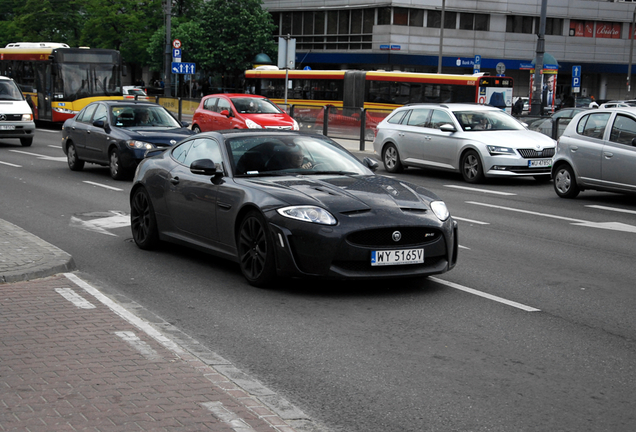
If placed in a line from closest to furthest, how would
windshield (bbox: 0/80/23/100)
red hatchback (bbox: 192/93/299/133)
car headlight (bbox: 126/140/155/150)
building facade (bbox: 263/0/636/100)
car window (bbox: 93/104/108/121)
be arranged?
car headlight (bbox: 126/140/155/150)
car window (bbox: 93/104/108/121)
red hatchback (bbox: 192/93/299/133)
windshield (bbox: 0/80/23/100)
building facade (bbox: 263/0/636/100)

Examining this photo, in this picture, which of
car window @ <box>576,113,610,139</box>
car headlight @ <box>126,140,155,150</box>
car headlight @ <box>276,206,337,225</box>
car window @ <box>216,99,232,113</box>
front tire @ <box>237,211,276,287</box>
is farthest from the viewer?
car window @ <box>216,99,232,113</box>

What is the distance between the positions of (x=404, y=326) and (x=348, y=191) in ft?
5.45

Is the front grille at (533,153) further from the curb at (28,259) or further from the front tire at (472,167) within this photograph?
the curb at (28,259)

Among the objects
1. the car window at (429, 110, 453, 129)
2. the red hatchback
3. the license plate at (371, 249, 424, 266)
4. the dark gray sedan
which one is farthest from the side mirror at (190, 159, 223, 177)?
the red hatchback

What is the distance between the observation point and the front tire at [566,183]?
15984 mm

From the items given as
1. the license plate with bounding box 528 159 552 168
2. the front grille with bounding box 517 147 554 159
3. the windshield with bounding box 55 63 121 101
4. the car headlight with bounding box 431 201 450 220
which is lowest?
the license plate with bounding box 528 159 552 168

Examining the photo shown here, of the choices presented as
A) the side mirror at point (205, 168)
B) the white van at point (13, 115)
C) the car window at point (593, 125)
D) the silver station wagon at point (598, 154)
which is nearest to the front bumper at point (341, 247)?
the side mirror at point (205, 168)

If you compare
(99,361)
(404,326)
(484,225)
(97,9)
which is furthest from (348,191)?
(97,9)

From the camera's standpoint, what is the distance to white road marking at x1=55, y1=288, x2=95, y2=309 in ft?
22.8

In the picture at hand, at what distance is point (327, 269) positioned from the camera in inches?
291

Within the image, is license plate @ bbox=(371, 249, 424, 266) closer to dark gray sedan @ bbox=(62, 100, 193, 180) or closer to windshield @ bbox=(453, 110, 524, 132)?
dark gray sedan @ bbox=(62, 100, 193, 180)

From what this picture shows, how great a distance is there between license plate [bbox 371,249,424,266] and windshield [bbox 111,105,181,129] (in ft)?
38.7

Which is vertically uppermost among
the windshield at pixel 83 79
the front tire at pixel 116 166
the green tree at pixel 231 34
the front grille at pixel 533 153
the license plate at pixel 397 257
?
the green tree at pixel 231 34

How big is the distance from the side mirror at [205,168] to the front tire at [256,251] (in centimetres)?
68
